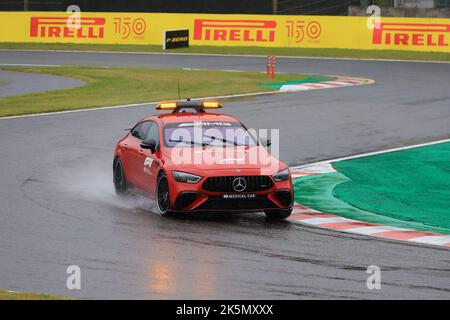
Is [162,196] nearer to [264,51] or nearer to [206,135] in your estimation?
[206,135]

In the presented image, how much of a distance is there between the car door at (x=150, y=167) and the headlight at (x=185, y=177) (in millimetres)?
531

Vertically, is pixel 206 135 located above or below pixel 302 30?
below

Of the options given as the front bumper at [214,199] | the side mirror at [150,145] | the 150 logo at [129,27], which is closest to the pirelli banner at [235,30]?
the 150 logo at [129,27]

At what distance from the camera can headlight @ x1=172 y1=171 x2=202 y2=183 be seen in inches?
617

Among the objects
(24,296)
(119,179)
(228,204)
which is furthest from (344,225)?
(24,296)

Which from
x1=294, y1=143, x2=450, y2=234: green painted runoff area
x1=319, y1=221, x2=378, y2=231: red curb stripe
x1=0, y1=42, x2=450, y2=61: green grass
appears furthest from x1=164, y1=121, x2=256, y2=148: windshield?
x1=0, y1=42, x2=450, y2=61: green grass

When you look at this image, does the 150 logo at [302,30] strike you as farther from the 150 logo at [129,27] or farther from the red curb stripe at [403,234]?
the red curb stripe at [403,234]

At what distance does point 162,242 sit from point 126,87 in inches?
907

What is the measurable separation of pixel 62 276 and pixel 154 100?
70.2ft

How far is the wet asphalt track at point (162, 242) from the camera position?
464 inches

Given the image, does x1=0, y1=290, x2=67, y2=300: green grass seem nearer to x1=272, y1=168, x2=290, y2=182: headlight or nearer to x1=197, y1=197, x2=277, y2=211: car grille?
x1=197, y1=197, x2=277, y2=211: car grille

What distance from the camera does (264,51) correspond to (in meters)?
51.1

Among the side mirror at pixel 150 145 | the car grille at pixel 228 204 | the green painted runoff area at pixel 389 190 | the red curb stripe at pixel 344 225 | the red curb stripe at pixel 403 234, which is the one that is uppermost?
the side mirror at pixel 150 145
